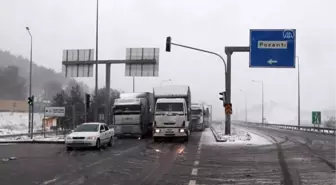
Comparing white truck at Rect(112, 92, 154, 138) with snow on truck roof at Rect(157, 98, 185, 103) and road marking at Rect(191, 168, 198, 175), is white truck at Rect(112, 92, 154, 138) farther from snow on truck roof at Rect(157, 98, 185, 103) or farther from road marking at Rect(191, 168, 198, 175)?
road marking at Rect(191, 168, 198, 175)

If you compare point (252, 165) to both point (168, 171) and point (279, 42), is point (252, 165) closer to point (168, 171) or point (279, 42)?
point (168, 171)

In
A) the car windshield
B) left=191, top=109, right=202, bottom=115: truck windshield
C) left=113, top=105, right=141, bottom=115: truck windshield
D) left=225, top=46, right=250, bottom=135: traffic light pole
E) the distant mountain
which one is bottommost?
the car windshield

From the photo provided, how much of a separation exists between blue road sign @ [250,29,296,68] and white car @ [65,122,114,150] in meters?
13.8

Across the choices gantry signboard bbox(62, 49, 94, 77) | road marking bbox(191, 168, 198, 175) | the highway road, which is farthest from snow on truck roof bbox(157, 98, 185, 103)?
road marking bbox(191, 168, 198, 175)

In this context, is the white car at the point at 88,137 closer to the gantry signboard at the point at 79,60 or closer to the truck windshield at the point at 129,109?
the truck windshield at the point at 129,109

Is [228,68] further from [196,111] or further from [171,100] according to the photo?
[196,111]

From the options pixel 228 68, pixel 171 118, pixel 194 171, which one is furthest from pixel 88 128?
pixel 228 68

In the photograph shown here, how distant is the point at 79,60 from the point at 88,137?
1999 cm

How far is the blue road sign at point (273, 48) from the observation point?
31.9 m

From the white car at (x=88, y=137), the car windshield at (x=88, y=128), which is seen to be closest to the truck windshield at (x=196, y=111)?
the white car at (x=88, y=137)

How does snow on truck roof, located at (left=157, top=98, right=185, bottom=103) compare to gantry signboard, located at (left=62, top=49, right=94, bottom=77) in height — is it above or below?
below

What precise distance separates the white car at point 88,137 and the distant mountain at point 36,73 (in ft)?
441

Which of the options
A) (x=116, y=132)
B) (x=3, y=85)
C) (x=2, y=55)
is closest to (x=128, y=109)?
(x=116, y=132)

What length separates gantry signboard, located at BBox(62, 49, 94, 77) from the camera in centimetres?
4062
